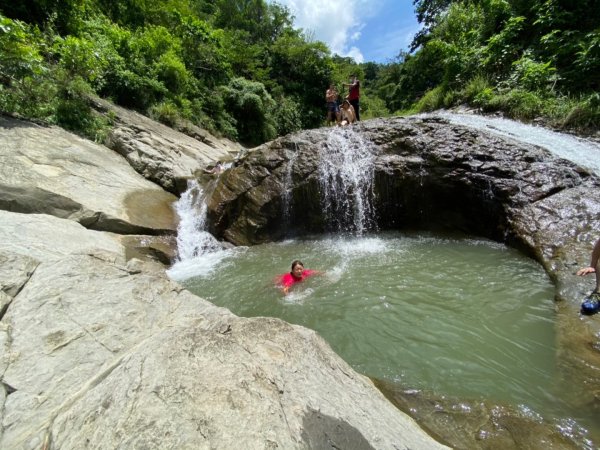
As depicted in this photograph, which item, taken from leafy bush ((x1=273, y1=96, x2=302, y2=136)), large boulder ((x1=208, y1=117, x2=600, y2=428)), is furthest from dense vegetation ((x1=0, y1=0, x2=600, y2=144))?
large boulder ((x1=208, y1=117, x2=600, y2=428))

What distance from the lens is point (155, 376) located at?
1719mm

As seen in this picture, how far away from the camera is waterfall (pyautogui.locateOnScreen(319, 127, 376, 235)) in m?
8.65

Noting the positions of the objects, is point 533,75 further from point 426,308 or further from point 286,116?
point 286,116

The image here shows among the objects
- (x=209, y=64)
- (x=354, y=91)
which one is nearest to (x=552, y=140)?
(x=354, y=91)

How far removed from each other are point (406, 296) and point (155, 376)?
13.6 feet

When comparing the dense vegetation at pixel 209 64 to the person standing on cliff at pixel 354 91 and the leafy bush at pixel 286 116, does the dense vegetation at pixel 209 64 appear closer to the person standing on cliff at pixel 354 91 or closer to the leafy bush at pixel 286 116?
the leafy bush at pixel 286 116

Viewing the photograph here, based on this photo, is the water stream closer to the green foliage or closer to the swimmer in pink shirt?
the swimmer in pink shirt

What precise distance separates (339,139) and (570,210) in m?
5.27

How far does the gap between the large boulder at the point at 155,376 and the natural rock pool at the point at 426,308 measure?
1383 millimetres

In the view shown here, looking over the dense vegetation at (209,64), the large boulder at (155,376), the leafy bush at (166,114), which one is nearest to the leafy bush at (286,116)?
the dense vegetation at (209,64)

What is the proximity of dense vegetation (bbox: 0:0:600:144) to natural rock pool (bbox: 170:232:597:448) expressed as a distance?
20.3ft

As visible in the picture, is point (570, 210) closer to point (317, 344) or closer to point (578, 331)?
point (578, 331)

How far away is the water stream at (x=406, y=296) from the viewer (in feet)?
11.5

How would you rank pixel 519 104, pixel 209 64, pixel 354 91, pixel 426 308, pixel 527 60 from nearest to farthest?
1. pixel 426 308
2. pixel 519 104
3. pixel 527 60
4. pixel 354 91
5. pixel 209 64
